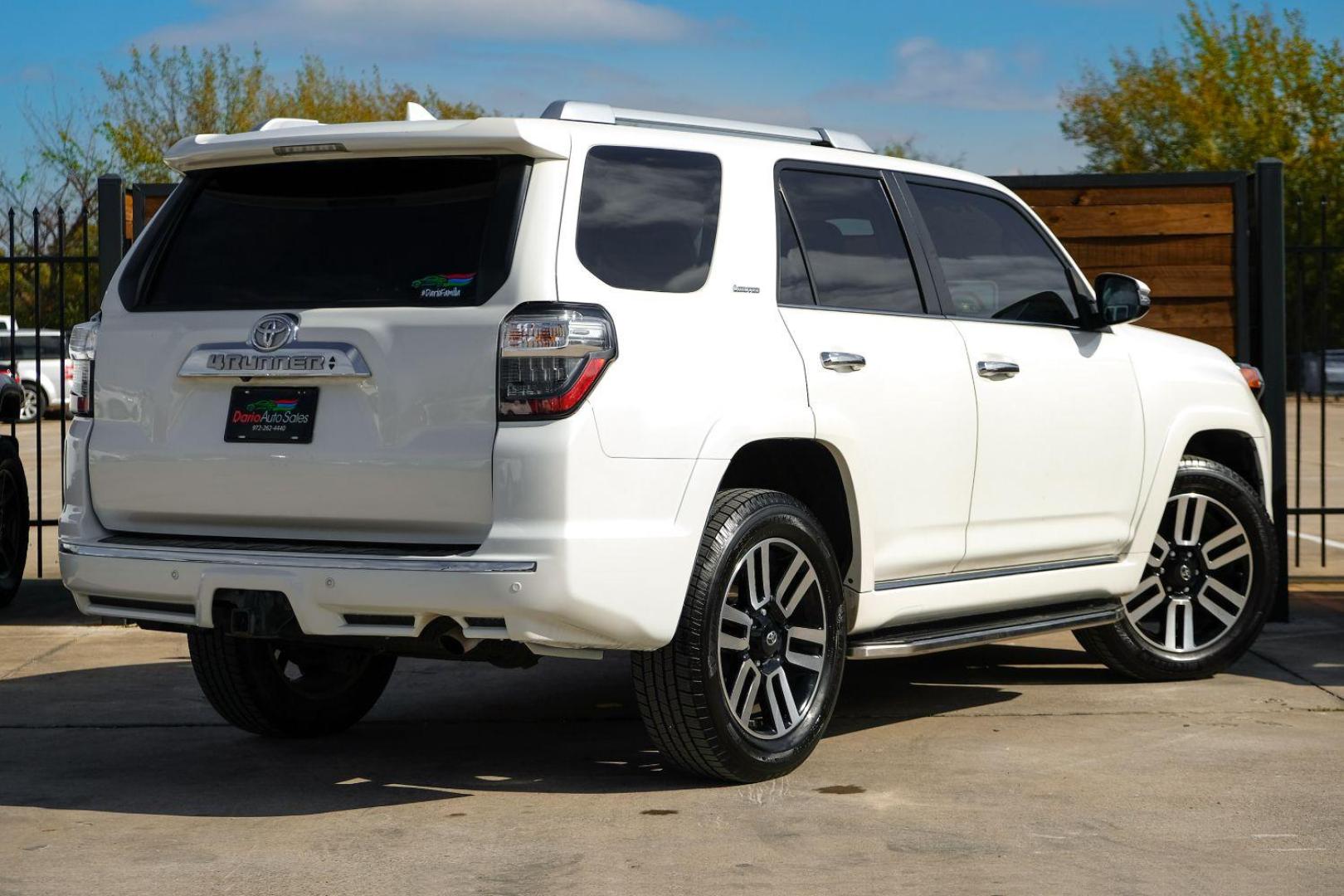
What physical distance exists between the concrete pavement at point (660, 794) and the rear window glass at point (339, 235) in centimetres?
146

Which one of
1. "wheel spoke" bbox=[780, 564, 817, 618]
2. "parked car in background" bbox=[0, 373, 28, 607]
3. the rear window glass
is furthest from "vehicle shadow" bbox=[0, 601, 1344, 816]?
"parked car in background" bbox=[0, 373, 28, 607]

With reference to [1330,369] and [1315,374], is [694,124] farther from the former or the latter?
[1315,374]

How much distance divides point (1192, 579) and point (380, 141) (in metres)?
3.98

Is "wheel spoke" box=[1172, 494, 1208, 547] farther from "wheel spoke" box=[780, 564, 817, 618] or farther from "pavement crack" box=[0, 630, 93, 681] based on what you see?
"pavement crack" box=[0, 630, 93, 681]

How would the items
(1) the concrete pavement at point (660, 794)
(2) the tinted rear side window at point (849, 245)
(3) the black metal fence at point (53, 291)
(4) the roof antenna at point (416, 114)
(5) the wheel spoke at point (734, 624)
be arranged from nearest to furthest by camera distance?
(1) the concrete pavement at point (660, 794) → (5) the wheel spoke at point (734, 624) → (4) the roof antenna at point (416, 114) → (2) the tinted rear side window at point (849, 245) → (3) the black metal fence at point (53, 291)

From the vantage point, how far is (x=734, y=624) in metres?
5.33

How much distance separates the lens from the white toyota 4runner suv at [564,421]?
4.78m

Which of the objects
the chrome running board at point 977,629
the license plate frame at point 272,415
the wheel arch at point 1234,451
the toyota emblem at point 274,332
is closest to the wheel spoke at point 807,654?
the chrome running board at point 977,629

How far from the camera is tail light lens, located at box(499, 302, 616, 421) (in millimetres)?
4727

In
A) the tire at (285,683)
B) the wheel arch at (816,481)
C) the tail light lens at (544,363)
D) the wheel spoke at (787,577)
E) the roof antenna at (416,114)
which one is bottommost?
the tire at (285,683)

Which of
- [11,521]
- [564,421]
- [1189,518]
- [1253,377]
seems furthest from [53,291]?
[564,421]

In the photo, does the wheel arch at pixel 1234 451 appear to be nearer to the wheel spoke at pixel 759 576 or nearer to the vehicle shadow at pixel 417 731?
the vehicle shadow at pixel 417 731

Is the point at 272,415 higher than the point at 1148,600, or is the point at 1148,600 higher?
the point at 272,415

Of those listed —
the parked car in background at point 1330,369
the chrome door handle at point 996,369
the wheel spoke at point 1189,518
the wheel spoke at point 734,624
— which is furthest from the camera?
the parked car in background at point 1330,369
